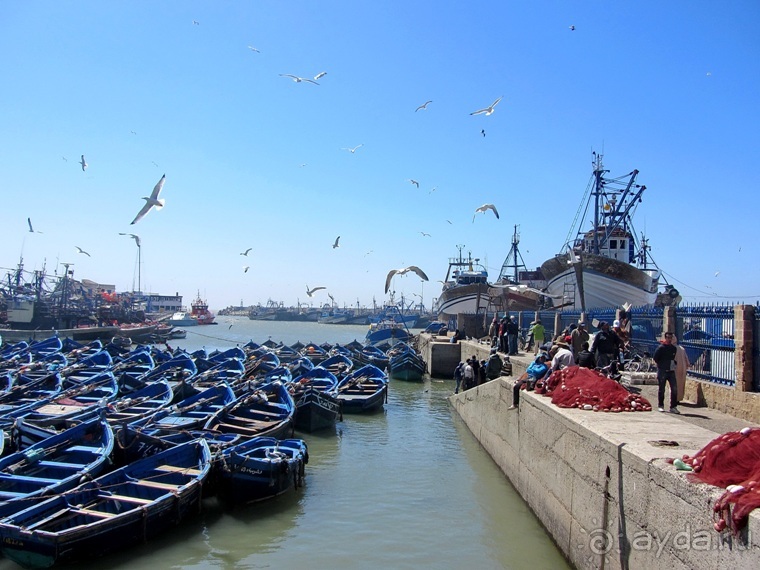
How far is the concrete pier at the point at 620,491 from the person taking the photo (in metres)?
5.32

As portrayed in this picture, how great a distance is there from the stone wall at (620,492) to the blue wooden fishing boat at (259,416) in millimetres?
6432

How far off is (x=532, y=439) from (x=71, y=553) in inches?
312

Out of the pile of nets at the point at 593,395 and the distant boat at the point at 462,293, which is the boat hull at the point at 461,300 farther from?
the pile of nets at the point at 593,395

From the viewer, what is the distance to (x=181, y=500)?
1007cm

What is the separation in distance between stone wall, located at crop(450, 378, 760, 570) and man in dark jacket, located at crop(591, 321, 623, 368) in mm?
2736

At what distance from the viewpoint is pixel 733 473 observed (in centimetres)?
539

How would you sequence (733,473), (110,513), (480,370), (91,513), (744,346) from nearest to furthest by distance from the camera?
(733,473) < (91,513) < (744,346) < (110,513) < (480,370)

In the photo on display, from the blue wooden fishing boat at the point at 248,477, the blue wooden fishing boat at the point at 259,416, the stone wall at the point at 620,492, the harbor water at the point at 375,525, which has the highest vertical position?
the stone wall at the point at 620,492

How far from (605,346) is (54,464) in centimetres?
1188

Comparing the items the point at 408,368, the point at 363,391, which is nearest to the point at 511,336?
the point at 363,391

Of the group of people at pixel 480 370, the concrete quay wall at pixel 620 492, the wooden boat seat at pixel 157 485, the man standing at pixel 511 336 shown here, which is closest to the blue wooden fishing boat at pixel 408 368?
the group of people at pixel 480 370

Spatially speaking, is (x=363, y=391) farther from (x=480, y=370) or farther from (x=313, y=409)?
(x=313, y=409)

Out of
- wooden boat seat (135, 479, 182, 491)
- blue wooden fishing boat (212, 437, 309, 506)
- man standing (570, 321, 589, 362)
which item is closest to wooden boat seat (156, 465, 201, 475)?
wooden boat seat (135, 479, 182, 491)

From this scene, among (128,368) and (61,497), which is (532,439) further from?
(128,368)
